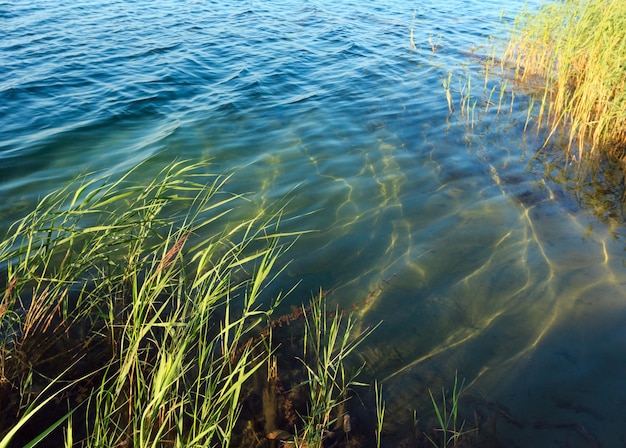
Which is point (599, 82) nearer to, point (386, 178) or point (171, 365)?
point (386, 178)

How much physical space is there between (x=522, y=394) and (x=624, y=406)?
0.60 meters

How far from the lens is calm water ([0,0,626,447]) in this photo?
2.96 meters

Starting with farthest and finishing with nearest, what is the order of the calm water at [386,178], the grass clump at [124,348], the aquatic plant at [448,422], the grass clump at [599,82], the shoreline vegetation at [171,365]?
1. the grass clump at [599,82]
2. the calm water at [386,178]
3. the aquatic plant at [448,422]
4. the shoreline vegetation at [171,365]
5. the grass clump at [124,348]

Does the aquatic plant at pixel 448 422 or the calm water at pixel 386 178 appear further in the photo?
the calm water at pixel 386 178

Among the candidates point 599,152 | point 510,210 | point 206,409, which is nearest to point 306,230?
point 510,210

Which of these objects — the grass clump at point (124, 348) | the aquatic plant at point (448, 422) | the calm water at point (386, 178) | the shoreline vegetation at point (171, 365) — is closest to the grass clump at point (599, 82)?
the calm water at point (386, 178)

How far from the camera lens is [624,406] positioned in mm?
2684

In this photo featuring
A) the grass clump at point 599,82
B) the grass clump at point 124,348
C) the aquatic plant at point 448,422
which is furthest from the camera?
the grass clump at point 599,82

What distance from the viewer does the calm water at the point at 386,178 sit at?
296 centimetres

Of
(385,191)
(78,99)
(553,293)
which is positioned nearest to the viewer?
(553,293)

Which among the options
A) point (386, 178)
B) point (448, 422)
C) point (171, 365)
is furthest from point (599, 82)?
point (171, 365)

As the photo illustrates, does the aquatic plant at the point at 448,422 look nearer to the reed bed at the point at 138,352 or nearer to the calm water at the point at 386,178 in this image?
the calm water at the point at 386,178

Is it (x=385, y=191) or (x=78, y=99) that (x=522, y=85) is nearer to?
(x=385, y=191)

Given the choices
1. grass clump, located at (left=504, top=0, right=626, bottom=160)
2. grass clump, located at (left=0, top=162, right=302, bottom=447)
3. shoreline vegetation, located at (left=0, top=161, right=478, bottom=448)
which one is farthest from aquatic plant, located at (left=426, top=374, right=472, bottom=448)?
grass clump, located at (left=504, top=0, right=626, bottom=160)
